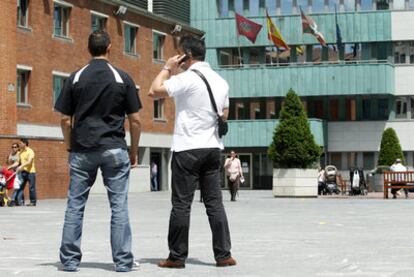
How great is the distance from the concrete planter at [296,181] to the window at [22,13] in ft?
38.8

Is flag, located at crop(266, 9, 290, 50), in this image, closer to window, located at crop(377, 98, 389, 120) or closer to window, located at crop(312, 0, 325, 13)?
window, located at crop(312, 0, 325, 13)

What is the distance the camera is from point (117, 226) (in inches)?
353

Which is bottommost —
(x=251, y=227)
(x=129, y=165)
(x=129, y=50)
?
(x=251, y=227)

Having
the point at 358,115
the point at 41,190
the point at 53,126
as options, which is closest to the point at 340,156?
the point at 358,115

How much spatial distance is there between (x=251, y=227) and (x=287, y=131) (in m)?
22.0

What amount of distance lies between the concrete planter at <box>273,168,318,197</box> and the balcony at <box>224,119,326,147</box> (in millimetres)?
21650

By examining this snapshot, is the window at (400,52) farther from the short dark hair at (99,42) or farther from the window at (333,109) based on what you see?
the short dark hair at (99,42)

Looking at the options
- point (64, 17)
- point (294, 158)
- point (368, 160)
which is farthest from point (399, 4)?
point (294, 158)

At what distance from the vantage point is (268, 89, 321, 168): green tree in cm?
3756

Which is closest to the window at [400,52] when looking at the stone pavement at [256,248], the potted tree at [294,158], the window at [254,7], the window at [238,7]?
the window at [254,7]

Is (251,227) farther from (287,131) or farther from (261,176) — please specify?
(261,176)

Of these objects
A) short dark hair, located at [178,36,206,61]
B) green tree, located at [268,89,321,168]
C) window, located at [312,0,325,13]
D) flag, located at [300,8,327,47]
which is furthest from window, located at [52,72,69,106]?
short dark hair, located at [178,36,206,61]

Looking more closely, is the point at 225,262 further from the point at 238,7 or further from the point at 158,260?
the point at 238,7

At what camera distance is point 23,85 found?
41.6 meters
